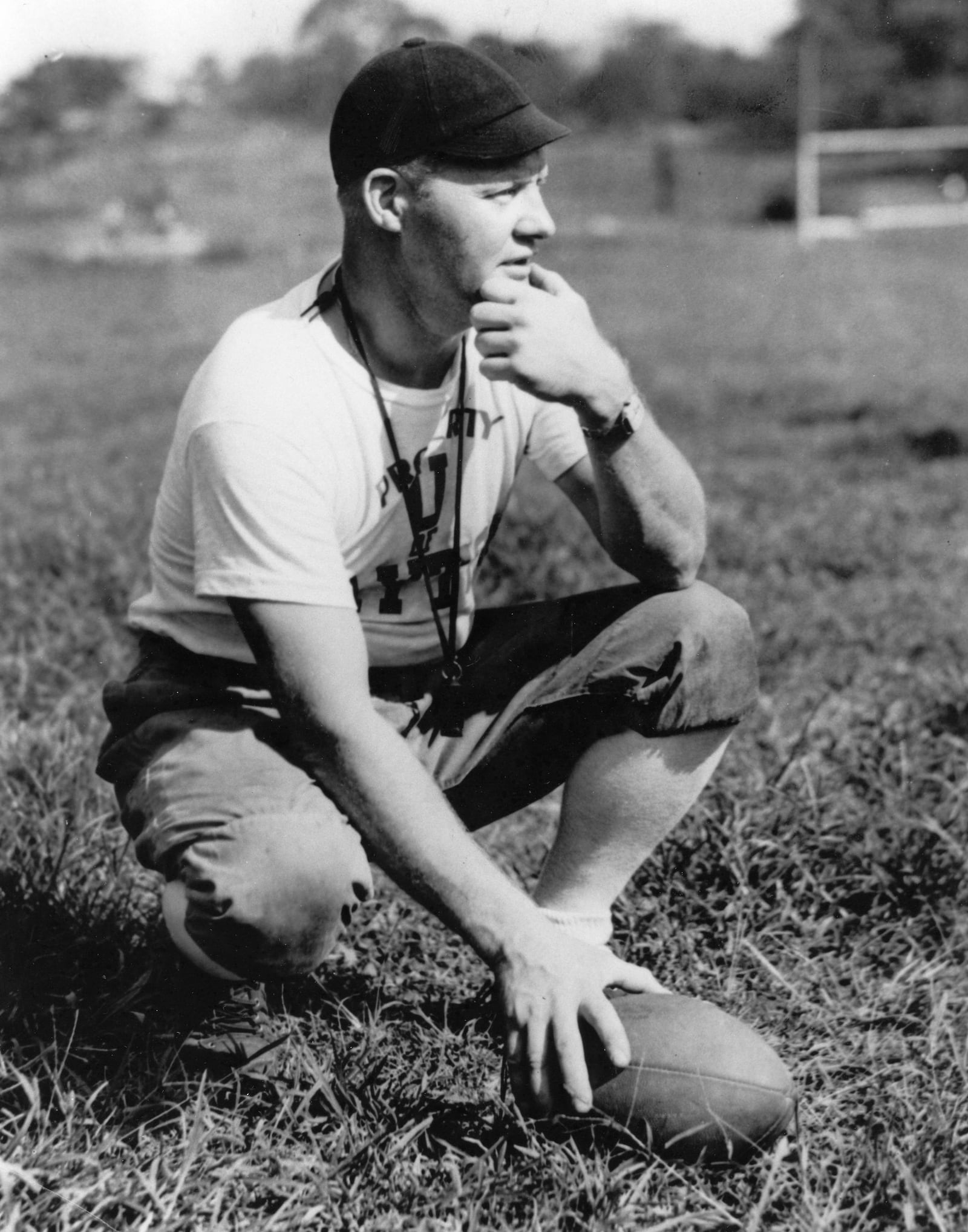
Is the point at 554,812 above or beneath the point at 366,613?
beneath

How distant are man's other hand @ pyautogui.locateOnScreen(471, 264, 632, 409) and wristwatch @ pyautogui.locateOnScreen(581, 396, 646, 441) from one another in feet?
0.15

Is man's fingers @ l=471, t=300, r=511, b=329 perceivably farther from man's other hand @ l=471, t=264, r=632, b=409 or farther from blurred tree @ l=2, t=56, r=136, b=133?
blurred tree @ l=2, t=56, r=136, b=133

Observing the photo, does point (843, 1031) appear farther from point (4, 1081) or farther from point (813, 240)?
point (813, 240)

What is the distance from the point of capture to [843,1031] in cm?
277

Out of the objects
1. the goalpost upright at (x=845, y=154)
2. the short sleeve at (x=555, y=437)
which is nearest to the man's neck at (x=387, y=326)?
the short sleeve at (x=555, y=437)

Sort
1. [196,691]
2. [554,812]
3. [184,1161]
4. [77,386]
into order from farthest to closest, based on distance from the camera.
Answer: [77,386], [554,812], [196,691], [184,1161]

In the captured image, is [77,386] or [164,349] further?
[164,349]

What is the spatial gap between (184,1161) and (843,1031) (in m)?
1.15

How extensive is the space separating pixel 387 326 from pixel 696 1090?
1326 mm

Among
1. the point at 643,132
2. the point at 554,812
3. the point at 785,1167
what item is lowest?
the point at 643,132

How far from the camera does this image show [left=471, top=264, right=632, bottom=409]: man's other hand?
8.08 feet

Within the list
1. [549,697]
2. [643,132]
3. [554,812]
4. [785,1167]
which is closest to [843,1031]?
[785,1167]

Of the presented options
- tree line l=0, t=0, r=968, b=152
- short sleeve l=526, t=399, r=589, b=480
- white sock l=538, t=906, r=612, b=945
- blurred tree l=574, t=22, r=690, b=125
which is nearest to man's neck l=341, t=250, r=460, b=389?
short sleeve l=526, t=399, r=589, b=480

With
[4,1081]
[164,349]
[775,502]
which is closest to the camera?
[4,1081]
